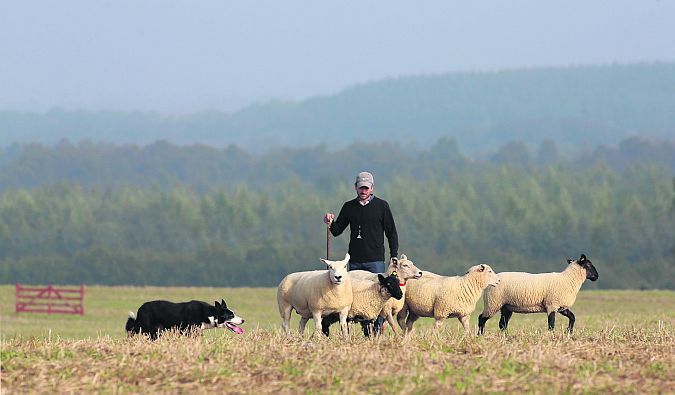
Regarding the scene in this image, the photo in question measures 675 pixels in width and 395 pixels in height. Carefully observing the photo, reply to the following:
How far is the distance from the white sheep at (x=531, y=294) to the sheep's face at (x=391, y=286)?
114 inches

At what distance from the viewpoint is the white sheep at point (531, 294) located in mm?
18812

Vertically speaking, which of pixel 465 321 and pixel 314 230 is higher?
pixel 314 230

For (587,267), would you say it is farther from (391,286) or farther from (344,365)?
(344,365)

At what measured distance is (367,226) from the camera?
56.2 feet

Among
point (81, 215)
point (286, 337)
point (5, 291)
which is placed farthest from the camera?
point (81, 215)

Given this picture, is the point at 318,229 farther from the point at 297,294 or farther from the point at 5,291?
the point at 297,294

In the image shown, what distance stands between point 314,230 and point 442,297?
115 meters

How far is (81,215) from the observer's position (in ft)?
446

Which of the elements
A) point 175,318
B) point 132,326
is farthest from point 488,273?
point 132,326

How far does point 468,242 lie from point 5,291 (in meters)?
69.3

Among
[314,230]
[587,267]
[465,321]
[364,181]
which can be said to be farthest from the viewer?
[314,230]

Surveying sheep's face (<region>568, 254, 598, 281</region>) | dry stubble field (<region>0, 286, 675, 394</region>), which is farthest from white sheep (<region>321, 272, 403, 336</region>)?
sheep's face (<region>568, 254, 598, 281</region>)

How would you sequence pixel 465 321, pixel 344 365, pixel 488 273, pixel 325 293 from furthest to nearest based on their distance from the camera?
pixel 488 273 → pixel 465 321 → pixel 325 293 → pixel 344 365

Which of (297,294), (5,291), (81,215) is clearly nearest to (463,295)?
(297,294)
